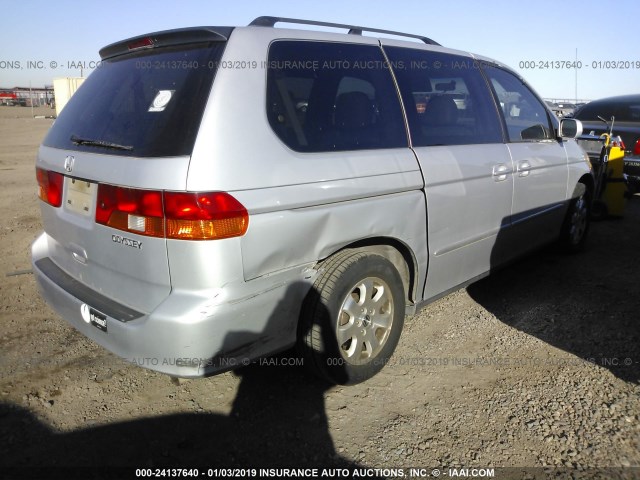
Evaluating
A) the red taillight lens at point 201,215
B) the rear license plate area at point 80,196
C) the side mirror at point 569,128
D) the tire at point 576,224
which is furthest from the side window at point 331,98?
the tire at point 576,224

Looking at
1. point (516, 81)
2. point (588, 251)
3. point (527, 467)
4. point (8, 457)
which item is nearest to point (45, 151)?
point (8, 457)

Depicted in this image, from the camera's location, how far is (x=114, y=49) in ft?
8.88

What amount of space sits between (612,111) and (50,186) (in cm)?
886

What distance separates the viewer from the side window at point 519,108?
12.4ft

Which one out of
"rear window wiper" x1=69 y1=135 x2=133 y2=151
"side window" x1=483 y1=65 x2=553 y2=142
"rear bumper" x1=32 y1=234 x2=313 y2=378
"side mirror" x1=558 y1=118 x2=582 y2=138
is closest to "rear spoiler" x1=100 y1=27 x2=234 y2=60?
"rear window wiper" x1=69 y1=135 x2=133 y2=151

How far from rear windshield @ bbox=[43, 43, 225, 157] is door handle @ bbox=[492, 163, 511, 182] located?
209cm

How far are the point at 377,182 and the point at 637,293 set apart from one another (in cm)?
287

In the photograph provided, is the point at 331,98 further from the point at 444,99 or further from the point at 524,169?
the point at 524,169

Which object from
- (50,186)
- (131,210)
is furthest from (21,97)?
(131,210)

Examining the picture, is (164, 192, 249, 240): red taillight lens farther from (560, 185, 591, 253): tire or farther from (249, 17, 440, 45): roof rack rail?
(560, 185, 591, 253): tire

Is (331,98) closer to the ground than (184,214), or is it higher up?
higher up

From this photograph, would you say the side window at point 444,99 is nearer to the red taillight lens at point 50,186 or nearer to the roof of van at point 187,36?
the roof of van at point 187,36

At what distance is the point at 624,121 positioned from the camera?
803 centimetres

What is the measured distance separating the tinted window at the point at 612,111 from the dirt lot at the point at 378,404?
224 inches
